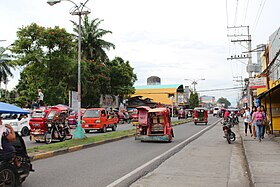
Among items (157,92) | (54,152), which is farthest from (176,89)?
(54,152)

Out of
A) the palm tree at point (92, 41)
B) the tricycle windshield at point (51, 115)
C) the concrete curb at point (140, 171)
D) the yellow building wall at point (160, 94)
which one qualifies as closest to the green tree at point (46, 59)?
the palm tree at point (92, 41)

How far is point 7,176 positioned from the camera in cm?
652

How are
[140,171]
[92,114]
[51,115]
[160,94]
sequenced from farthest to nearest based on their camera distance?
1. [160,94]
2. [92,114]
3. [51,115]
4. [140,171]

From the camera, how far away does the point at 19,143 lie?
7.47 m

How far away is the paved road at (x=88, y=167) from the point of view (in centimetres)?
800

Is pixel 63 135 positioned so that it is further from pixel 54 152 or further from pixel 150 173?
pixel 150 173

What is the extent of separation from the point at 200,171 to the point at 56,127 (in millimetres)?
9664

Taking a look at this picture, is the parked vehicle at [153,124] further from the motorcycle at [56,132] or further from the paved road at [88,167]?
the motorcycle at [56,132]

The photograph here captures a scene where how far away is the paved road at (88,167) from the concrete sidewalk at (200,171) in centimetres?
92

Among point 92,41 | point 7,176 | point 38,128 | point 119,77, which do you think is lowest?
point 7,176

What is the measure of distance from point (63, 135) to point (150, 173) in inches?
366

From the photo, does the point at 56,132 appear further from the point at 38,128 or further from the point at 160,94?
the point at 160,94

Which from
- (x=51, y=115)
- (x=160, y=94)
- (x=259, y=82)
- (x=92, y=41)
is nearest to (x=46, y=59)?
(x=92, y=41)

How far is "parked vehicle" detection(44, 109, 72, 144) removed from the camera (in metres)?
16.4
